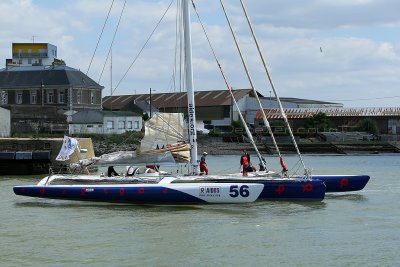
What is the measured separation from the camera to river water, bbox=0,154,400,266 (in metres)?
20.2

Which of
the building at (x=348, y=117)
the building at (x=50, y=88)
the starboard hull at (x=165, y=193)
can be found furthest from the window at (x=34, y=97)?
the starboard hull at (x=165, y=193)

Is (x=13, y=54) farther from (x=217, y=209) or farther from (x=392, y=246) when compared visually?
(x=392, y=246)

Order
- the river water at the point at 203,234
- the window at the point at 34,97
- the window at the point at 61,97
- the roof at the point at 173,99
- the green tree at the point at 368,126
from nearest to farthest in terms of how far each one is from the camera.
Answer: the river water at the point at 203,234
the window at the point at 61,97
the window at the point at 34,97
the green tree at the point at 368,126
the roof at the point at 173,99

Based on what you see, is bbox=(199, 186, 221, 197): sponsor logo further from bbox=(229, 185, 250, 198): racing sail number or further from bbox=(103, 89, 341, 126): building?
bbox=(103, 89, 341, 126): building

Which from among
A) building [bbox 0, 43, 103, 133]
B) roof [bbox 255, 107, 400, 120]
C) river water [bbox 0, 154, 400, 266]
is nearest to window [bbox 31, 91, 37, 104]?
building [bbox 0, 43, 103, 133]

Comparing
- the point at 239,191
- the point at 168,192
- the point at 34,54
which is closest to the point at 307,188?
the point at 239,191

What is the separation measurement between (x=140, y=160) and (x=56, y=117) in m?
72.0

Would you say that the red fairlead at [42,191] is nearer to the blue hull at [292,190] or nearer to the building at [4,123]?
the blue hull at [292,190]

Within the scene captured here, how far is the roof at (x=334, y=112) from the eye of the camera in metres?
126

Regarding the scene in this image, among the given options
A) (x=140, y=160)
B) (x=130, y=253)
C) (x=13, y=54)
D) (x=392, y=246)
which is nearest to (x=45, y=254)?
(x=130, y=253)

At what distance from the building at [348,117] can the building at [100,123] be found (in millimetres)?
25517

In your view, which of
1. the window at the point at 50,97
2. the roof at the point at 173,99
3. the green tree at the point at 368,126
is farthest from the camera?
the roof at the point at 173,99

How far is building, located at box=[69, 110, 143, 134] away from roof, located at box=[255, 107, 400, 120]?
26841 millimetres

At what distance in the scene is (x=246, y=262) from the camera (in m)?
19.8
